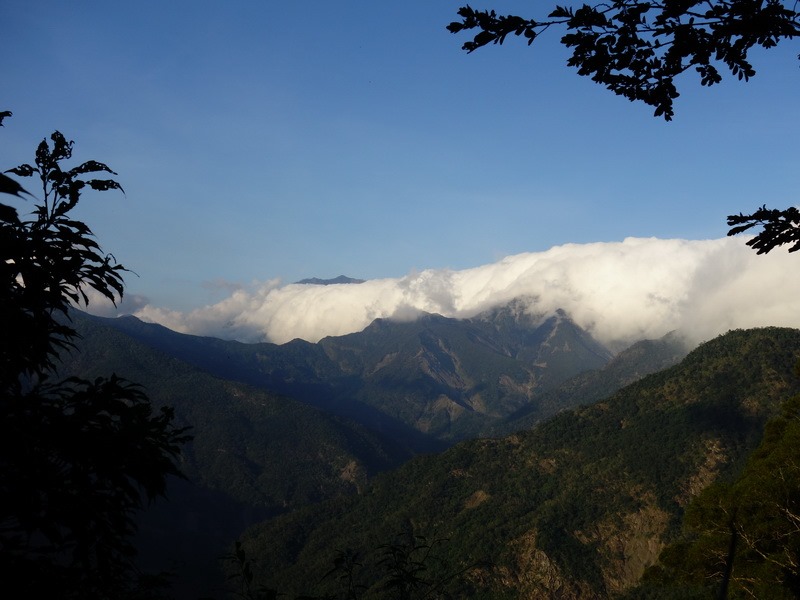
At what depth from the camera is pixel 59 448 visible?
773 cm

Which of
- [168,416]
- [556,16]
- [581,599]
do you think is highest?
[556,16]

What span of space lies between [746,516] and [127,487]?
29390mm

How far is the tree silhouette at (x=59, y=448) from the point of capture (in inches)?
268

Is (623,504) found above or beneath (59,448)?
beneath

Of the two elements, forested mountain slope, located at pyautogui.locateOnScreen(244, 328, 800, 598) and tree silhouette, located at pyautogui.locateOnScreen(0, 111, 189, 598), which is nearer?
tree silhouette, located at pyautogui.locateOnScreen(0, 111, 189, 598)

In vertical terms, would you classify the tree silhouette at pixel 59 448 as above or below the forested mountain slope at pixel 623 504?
above

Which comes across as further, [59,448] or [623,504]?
[623,504]

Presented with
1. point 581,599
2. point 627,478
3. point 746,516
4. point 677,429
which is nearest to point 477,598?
point 581,599

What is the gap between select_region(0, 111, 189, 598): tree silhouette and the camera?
22.4ft

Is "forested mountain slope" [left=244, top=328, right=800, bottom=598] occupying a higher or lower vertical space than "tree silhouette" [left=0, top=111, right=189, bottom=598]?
lower

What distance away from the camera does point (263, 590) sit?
30.7ft

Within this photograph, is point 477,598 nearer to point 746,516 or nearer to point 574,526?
point 574,526

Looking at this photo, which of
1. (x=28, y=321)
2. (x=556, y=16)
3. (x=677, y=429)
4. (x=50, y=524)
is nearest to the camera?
(x=50, y=524)

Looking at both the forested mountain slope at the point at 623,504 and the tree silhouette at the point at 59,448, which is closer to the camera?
the tree silhouette at the point at 59,448
